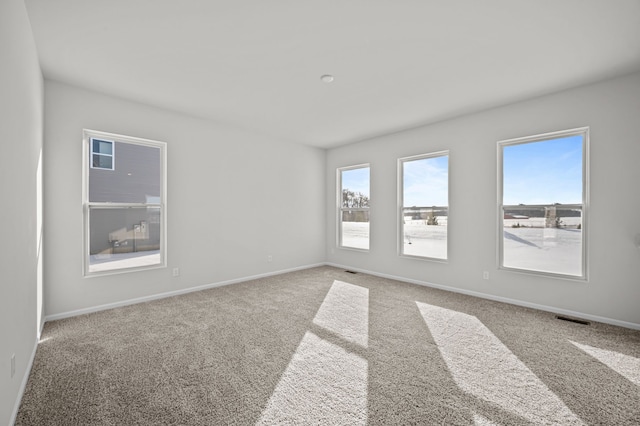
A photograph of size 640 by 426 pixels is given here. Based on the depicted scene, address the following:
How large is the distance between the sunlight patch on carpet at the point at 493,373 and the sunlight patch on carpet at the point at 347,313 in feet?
2.38

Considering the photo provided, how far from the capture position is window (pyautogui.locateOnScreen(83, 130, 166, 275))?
3428mm

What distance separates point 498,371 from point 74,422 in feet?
9.45

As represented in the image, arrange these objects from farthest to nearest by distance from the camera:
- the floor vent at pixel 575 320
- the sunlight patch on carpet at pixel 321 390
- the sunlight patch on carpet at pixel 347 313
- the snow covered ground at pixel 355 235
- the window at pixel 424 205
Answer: the snow covered ground at pixel 355 235, the window at pixel 424 205, the floor vent at pixel 575 320, the sunlight patch on carpet at pixel 347 313, the sunlight patch on carpet at pixel 321 390

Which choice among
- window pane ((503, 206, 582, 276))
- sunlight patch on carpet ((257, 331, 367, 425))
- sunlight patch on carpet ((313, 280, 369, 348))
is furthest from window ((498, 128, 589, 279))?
sunlight patch on carpet ((257, 331, 367, 425))

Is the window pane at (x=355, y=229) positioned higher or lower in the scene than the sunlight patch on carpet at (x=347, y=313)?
higher

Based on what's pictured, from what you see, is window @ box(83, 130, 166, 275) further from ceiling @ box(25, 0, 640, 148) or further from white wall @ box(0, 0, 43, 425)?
white wall @ box(0, 0, 43, 425)

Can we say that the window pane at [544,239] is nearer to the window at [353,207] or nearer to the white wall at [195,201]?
the window at [353,207]

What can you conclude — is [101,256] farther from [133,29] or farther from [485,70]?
[485,70]

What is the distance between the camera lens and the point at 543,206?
3.58 metres

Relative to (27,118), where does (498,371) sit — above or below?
below

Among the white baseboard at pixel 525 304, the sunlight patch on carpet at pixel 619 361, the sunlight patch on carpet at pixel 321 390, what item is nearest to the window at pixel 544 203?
the white baseboard at pixel 525 304

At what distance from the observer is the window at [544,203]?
3.33 m

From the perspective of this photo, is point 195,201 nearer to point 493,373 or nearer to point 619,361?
point 493,373

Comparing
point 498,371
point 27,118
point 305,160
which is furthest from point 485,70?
point 27,118
